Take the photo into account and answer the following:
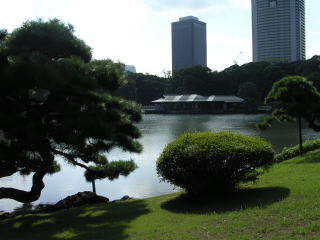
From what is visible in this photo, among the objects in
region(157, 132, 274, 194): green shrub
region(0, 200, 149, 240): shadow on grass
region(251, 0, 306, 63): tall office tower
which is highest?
region(251, 0, 306, 63): tall office tower

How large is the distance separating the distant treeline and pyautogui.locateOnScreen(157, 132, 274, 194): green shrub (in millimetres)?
54196

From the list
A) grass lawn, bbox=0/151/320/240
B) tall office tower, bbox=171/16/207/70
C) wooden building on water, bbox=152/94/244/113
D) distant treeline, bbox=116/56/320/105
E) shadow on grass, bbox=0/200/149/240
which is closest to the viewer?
grass lawn, bbox=0/151/320/240

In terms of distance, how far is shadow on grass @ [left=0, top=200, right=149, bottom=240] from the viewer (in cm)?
541

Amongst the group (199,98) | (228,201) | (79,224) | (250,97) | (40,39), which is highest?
(199,98)

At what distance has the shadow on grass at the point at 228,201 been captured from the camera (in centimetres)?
585

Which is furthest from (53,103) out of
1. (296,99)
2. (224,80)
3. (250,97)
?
(224,80)

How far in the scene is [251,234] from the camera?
4.29 m

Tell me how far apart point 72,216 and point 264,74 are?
220 feet

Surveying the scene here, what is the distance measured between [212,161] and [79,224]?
2222 millimetres

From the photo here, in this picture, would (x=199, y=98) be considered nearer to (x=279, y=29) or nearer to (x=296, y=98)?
(x=279, y=29)

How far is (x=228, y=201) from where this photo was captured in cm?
632

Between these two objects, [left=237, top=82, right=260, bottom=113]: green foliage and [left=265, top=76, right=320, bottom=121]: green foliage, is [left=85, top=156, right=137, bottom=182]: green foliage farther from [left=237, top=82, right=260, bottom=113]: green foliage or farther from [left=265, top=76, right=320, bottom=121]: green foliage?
[left=237, top=82, right=260, bottom=113]: green foliage

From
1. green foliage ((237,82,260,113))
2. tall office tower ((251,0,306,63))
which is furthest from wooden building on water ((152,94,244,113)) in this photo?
tall office tower ((251,0,306,63))

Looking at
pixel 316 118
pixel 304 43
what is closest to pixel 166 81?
pixel 304 43
